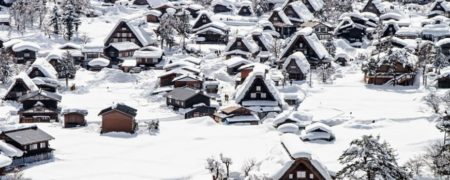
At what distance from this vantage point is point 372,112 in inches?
1736

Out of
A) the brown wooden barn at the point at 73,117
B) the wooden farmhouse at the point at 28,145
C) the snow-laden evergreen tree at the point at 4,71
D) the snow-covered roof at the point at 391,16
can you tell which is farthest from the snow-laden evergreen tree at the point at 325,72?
the wooden farmhouse at the point at 28,145

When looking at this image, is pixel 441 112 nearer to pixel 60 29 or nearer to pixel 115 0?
pixel 60 29

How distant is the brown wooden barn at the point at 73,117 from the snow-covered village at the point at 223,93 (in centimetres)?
9

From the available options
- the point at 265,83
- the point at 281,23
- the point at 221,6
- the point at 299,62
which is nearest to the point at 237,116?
the point at 265,83

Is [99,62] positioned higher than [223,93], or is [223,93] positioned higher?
[99,62]

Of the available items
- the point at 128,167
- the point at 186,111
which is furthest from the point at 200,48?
the point at 128,167

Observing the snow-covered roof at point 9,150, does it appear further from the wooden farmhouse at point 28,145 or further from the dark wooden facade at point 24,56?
the dark wooden facade at point 24,56

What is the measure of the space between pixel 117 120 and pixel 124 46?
2517 cm

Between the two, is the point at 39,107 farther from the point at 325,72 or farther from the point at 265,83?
the point at 325,72

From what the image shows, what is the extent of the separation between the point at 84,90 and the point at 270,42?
21182 millimetres

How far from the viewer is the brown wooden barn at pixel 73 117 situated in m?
42.5

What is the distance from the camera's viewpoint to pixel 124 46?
65.4 m

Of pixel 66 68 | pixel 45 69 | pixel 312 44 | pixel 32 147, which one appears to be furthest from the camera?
pixel 312 44

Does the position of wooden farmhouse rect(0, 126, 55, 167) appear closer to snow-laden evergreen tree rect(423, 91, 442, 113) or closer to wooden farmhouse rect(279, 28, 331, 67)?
snow-laden evergreen tree rect(423, 91, 442, 113)
